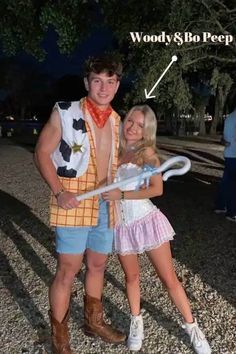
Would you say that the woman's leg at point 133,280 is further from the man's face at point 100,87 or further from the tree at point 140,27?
the tree at point 140,27

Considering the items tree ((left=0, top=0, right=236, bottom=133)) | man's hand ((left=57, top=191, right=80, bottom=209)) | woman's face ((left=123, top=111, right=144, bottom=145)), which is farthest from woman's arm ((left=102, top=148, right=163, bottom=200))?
tree ((left=0, top=0, right=236, bottom=133))

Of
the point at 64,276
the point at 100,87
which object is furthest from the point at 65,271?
the point at 100,87

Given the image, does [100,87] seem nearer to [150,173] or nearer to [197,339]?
[150,173]

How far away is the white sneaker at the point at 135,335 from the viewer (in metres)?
3.17

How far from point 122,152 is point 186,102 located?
→ 10170mm

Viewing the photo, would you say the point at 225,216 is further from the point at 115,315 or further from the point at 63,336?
the point at 63,336

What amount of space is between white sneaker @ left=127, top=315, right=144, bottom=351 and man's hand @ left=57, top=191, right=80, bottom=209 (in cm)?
102

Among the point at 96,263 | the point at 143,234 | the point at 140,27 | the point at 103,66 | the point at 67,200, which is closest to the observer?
the point at 67,200

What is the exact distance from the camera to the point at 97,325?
330 centimetres

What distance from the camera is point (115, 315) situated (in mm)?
3711

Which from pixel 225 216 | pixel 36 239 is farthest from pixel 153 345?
pixel 225 216

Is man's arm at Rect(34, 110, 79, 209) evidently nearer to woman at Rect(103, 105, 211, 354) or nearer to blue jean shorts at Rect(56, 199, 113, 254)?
blue jean shorts at Rect(56, 199, 113, 254)

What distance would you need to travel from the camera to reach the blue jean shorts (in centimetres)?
282

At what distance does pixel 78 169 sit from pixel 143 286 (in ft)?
6.18
